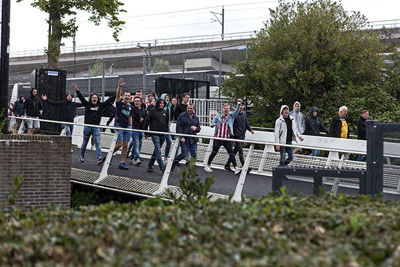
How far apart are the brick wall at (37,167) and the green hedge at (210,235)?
15.7 feet

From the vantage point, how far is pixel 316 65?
72.3ft

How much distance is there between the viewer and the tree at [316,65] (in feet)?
71.8

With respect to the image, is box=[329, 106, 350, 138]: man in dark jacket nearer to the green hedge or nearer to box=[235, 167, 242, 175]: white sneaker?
box=[235, 167, 242, 175]: white sneaker

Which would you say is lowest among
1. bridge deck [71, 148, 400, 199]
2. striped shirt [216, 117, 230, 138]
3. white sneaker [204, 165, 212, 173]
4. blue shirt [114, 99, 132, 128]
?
bridge deck [71, 148, 400, 199]

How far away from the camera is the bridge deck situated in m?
6.87

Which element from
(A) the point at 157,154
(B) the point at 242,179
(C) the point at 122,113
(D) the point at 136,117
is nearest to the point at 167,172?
(A) the point at 157,154

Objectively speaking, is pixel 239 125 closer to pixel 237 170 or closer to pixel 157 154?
pixel 157 154

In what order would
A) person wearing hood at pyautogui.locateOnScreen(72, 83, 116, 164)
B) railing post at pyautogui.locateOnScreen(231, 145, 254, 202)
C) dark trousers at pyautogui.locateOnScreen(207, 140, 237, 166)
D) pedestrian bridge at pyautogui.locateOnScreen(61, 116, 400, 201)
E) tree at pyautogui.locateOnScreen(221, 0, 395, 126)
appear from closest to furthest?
pedestrian bridge at pyautogui.locateOnScreen(61, 116, 400, 201), railing post at pyautogui.locateOnScreen(231, 145, 254, 202), dark trousers at pyautogui.locateOnScreen(207, 140, 237, 166), person wearing hood at pyautogui.locateOnScreen(72, 83, 116, 164), tree at pyautogui.locateOnScreen(221, 0, 395, 126)

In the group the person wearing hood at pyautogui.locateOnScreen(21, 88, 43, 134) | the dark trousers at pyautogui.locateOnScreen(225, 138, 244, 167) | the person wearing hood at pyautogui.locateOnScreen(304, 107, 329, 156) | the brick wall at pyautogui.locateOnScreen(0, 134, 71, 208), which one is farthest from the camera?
the person wearing hood at pyautogui.locateOnScreen(21, 88, 43, 134)

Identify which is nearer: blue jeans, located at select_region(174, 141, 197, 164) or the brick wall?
the brick wall

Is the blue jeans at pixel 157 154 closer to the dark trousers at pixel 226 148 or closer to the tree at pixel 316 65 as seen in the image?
the dark trousers at pixel 226 148

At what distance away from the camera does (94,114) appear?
14.6 meters

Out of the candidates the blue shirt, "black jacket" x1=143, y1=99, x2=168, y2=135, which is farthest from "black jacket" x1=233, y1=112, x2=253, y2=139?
the blue shirt

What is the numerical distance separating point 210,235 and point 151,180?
709cm
